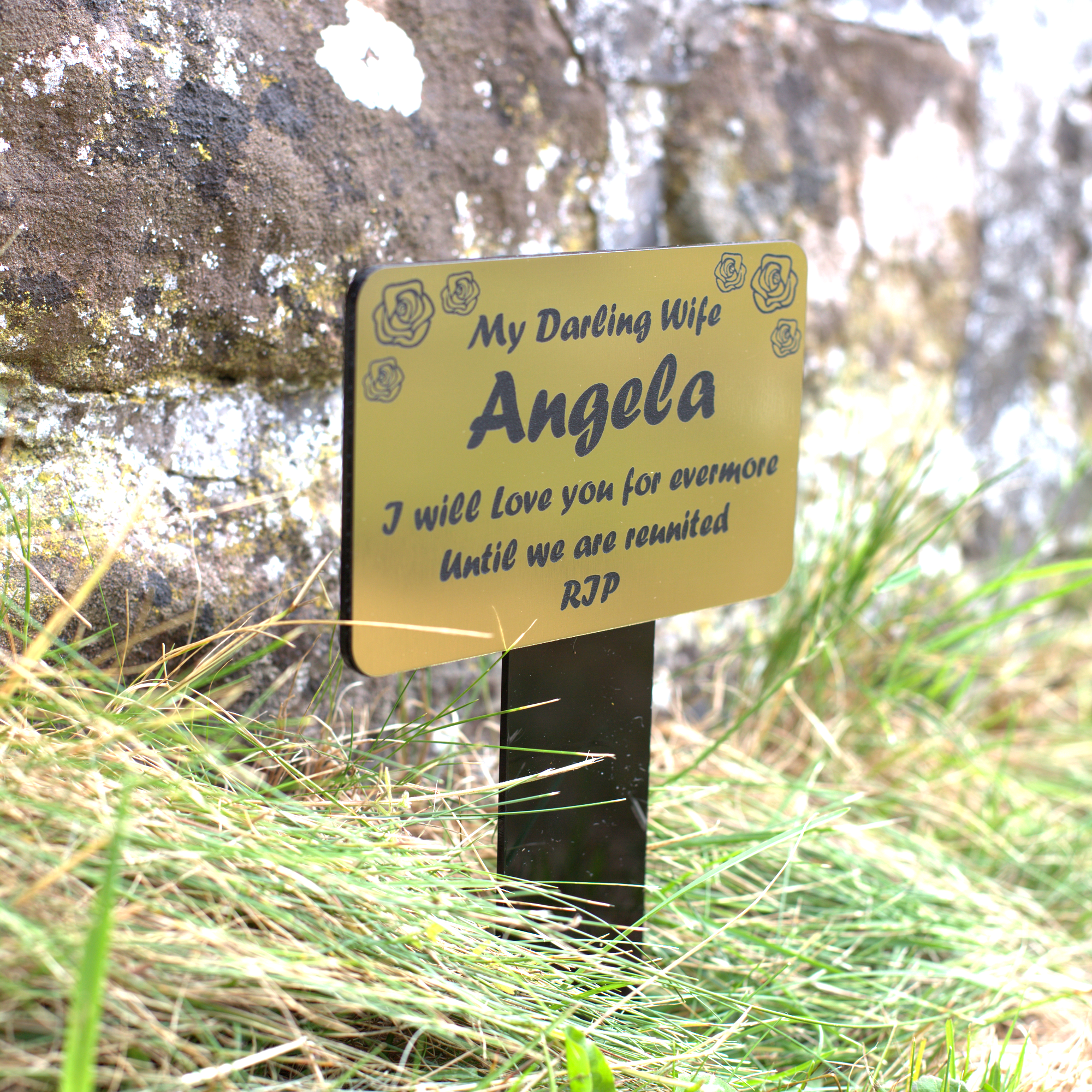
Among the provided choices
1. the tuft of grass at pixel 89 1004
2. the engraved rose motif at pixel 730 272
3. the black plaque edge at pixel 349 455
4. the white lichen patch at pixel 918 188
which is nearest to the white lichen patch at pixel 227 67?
the black plaque edge at pixel 349 455

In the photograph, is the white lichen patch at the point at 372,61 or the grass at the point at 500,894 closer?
the grass at the point at 500,894

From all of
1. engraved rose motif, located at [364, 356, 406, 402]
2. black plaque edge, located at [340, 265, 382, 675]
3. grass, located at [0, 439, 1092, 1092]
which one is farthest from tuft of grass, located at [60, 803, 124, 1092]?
engraved rose motif, located at [364, 356, 406, 402]

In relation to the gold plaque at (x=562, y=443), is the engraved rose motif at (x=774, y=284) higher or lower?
higher

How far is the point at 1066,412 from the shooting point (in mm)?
2248

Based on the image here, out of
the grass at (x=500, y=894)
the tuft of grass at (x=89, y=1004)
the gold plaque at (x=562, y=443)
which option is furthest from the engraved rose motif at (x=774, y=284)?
the tuft of grass at (x=89, y=1004)

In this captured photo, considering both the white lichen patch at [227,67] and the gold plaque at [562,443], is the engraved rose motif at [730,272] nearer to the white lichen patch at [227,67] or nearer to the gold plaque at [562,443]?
the gold plaque at [562,443]

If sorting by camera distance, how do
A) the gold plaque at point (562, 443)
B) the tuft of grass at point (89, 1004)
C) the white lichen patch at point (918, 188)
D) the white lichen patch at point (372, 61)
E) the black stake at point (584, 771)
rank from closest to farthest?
the tuft of grass at point (89, 1004) → the gold plaque at point (562, 443) → the black stake at point (584, 771) → the white lichen patch at point (372, 61) → the white lichen patch at point (918, 188)

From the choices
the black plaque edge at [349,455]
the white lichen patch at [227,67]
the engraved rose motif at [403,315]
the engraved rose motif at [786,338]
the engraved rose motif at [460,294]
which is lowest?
the black plaque edge at [349,455]

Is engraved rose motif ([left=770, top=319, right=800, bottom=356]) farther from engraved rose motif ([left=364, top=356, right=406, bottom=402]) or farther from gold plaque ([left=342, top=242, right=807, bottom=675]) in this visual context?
→ engraved rose motif ([left=364, top=356, right=406, bottom=402])

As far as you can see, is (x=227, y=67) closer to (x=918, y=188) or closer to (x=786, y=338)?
(x=786, y=338)

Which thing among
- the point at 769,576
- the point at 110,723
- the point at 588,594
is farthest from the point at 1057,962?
the point at 110,723

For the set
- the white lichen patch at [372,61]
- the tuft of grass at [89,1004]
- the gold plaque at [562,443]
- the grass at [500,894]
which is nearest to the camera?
the tuft of grass at [89,1004]

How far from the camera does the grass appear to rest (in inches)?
28.7

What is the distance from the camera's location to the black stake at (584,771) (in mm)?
992
